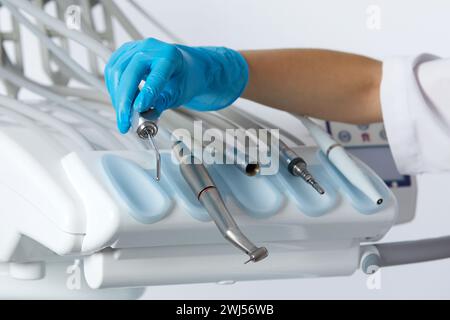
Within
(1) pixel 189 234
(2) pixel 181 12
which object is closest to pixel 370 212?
(1) pixel 189 234

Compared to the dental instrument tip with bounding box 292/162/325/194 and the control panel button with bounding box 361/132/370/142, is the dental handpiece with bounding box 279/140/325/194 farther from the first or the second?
the control panel button with bounding box 361/132/370/142

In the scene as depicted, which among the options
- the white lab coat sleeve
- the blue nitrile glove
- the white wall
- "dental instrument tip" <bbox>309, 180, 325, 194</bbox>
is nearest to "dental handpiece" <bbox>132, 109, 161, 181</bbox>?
the blue nitrile glove

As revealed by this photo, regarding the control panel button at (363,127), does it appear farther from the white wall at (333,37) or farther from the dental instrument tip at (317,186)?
the white wall at (333,37)

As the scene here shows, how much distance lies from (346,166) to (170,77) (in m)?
0.20

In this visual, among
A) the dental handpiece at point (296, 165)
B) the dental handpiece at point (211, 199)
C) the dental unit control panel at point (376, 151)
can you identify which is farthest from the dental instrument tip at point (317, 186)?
the dental unit control panel at point (376, 151)

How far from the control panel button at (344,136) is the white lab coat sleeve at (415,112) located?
0.28 feet

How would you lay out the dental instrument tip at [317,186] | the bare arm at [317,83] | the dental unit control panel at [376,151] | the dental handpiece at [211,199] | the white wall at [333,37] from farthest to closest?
the white wall at [333,37] → the dental unit control panel at [376,151] → the bare arm at [317,83] → the dental instrument tip at [317,186] → the dental handpiece at [211,199]

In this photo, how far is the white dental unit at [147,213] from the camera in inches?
29.5

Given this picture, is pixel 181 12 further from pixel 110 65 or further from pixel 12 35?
pixel 110 65

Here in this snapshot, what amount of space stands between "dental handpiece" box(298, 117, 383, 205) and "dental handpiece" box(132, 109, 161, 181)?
8.2 inches

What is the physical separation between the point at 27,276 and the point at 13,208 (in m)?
0.12

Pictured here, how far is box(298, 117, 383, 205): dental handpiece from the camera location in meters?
0.83
